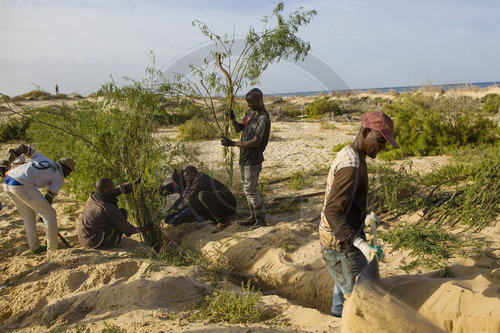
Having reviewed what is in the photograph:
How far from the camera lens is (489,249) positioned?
12.9ft

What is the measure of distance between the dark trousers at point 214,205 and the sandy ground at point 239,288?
0.24 meters

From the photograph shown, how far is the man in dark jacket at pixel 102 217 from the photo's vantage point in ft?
15.1

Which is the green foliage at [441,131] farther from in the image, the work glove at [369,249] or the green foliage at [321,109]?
the green foliage at [321,109]

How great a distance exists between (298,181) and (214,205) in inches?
89.3

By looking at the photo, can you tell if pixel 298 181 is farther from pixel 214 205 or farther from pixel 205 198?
pixel 205 198

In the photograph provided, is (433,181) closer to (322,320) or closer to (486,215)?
(486,215)

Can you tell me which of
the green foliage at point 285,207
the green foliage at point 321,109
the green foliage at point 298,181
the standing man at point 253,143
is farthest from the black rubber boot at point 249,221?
the green foliage at point 321,109

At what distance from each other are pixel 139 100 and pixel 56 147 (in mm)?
3434

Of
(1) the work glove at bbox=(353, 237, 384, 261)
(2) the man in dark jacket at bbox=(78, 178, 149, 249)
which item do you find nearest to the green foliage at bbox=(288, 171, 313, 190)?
(2) the man in dark jacket at bbox=(78, 178, 149, 249)

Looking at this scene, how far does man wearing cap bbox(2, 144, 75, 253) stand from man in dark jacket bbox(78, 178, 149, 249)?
0.45 meters

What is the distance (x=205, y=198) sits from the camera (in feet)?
17.3

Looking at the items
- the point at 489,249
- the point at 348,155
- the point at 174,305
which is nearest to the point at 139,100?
the point at 174,305

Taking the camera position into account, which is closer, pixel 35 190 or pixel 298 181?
pixel 35 190

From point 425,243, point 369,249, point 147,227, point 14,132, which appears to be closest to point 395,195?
point 425,243
